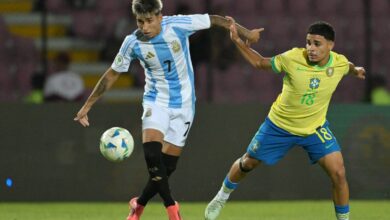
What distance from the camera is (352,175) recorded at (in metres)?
13.8

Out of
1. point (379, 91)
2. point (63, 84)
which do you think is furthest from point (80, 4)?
point (379, 91)

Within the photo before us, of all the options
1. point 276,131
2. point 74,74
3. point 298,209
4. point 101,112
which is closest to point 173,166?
point 276,131

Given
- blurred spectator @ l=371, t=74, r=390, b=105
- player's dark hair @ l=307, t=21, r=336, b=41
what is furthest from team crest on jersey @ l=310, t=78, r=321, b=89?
blurred spectator @ l=371, t=74, r=390, b=105

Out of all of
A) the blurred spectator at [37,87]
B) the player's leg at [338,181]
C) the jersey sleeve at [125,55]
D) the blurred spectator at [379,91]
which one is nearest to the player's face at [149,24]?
the jersey sleeve at [125,55]

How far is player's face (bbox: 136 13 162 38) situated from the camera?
30.6 ft

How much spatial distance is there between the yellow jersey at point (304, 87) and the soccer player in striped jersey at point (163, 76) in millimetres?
444

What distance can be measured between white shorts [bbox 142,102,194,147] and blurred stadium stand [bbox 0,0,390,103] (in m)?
4.39

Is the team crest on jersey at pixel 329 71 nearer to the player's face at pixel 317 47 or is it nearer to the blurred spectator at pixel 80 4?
the player's face at pixel 317 47

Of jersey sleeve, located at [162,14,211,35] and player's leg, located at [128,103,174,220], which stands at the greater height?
jersey sleeve, located at [162,14,211,35]

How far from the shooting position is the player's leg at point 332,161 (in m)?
9.48

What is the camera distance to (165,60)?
9555 millimetres

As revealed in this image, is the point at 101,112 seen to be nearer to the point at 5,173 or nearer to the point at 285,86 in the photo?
the point at 5,173

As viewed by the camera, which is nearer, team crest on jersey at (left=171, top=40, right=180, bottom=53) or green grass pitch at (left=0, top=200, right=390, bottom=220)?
team crest on jersey at (left=171, top=40, right=180, bottom=53)

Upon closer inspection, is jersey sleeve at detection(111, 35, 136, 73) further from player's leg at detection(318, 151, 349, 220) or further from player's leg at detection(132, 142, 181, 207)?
player's leg at detection(318, 151, 349, 220)
